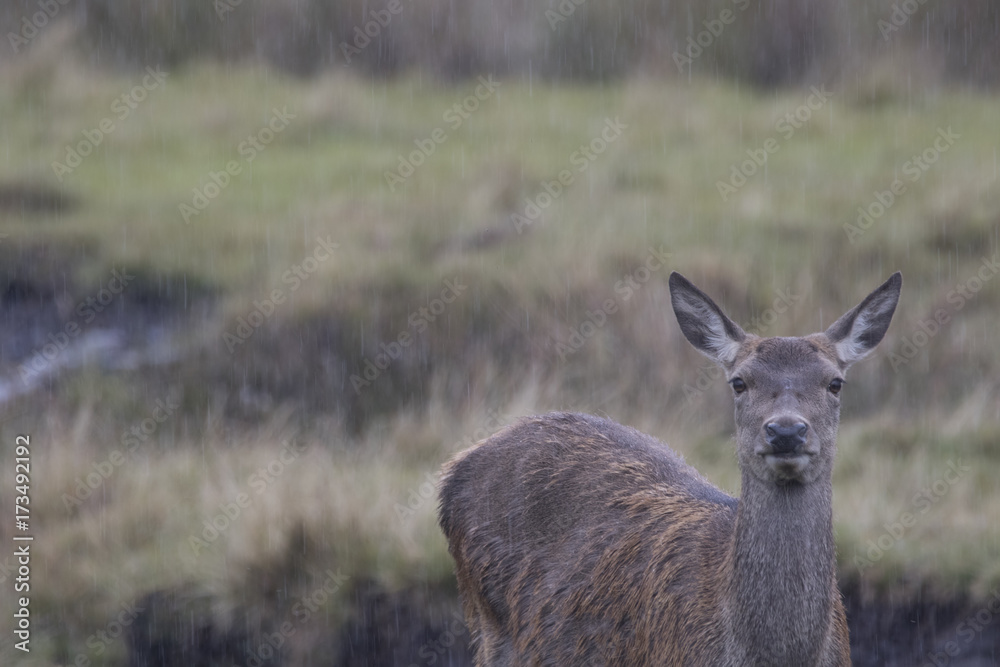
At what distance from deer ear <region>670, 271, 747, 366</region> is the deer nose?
691 mm

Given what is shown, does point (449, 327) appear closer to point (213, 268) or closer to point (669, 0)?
point (213, 268)

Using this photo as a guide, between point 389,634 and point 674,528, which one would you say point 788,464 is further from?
point 389,634

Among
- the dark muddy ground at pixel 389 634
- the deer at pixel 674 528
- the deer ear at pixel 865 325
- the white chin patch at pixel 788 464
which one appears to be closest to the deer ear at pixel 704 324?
the deer at pixel 674 528

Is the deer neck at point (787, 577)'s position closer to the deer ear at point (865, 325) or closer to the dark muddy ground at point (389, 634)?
the deer ear at point (865, 325)

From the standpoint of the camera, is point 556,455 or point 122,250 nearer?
point 556,455

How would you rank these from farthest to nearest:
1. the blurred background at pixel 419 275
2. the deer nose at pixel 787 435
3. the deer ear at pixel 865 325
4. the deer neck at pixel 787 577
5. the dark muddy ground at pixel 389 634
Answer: the blurred background at pixel 419 275 < the dark muddy ground at pixel 389 634 < the deer ear at pixel 865 325 < the deer neck at pixel 787 577 < the deer nose at pixel 787 435

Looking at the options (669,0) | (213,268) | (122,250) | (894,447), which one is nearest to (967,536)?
(894,447)

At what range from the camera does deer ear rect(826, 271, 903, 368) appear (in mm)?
5027

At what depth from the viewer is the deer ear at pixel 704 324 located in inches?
203

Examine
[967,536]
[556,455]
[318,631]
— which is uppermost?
[556,455]

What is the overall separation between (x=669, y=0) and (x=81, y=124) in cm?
647

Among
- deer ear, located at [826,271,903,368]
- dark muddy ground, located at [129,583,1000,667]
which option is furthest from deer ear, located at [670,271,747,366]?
dark muddy ground, located at [129,583,1000,667]

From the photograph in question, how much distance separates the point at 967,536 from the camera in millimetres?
7840

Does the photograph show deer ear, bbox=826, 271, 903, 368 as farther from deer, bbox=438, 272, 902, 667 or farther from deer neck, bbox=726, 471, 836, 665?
deer neck, bbox=726, 471, 836, 665
